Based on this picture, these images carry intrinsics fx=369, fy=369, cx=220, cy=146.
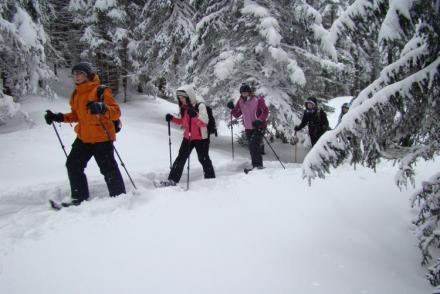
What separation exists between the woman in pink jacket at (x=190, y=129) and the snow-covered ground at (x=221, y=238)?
508mm

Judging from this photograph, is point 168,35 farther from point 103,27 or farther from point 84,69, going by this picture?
point 84,69

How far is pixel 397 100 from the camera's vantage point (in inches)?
146

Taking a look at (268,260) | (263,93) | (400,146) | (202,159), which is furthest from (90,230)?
(263,93)

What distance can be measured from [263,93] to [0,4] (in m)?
8.37

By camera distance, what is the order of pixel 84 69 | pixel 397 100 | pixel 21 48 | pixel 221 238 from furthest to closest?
pixel 21 48
pixel 84 69
pixel 221 238
pixel 397 100

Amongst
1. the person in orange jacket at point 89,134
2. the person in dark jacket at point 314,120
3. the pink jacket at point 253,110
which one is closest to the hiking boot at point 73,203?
the person in orange jacket at point 89,134

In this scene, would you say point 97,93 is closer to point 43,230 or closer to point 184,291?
point 43,230

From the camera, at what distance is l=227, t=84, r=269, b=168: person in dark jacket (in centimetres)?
880

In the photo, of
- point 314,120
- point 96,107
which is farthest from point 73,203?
point 314,120

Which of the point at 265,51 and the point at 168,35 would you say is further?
the point at 168,35

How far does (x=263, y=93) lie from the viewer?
11219mm

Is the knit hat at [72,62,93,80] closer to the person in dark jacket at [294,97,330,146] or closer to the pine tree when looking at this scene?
the person in dark jacket at [294,97,330,146]

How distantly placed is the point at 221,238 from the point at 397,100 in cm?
255

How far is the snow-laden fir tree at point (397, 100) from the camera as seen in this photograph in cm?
365
